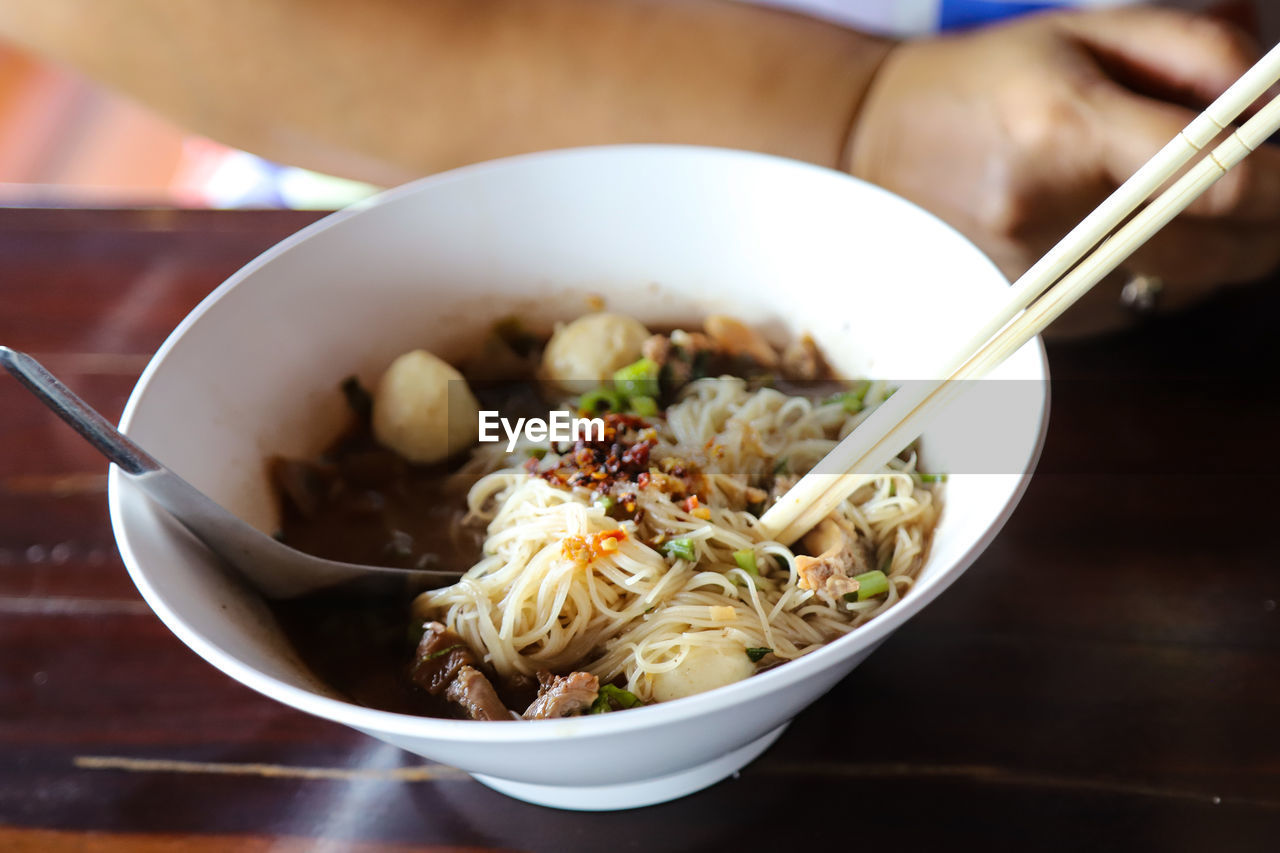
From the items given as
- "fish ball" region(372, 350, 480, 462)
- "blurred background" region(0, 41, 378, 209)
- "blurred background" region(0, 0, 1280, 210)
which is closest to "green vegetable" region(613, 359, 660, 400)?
"fish ball" region(372, 350, 480, 462)

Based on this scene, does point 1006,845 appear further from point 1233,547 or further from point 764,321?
point 764,321

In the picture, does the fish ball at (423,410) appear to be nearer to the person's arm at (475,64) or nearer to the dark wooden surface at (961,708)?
the dark wooden surface at (961,708)

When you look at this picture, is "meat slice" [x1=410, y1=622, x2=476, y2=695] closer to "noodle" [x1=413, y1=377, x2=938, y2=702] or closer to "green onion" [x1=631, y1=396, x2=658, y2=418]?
"noodle" [x1=413, y1=377, x2=938, y2=702]

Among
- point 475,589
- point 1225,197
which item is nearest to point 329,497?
point 475,589

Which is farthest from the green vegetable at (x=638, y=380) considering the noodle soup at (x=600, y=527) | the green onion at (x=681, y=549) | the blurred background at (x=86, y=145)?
the blurred background at (x=86, y=145)

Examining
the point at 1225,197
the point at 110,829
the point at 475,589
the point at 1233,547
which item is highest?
the point at 1225,197
